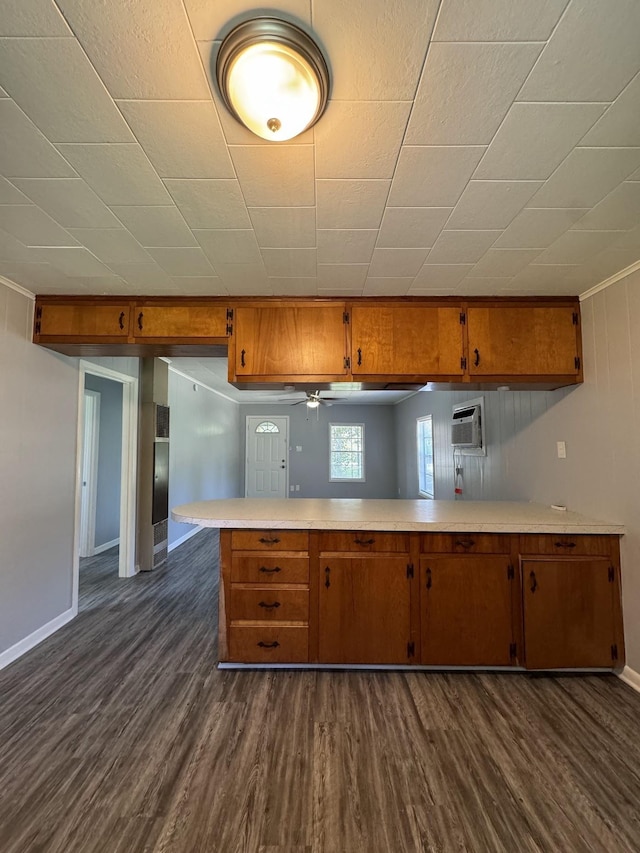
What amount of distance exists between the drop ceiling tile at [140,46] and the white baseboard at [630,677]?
11.0 feet

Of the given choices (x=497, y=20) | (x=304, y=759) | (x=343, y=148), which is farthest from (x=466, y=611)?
(x=497, y=20)

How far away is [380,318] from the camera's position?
2635 mm

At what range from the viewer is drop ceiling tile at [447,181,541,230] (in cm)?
154

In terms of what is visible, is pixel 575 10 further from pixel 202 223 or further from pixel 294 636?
pixel 294 636

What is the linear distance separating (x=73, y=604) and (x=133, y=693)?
52.5 inches

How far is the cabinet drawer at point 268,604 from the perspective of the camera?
7.68ft

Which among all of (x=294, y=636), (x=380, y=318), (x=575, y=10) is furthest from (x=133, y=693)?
(x=575, y=10)

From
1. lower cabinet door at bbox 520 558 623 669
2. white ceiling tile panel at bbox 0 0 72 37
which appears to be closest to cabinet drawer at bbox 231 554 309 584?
lower cabinet door at bbox 520 558 623 669

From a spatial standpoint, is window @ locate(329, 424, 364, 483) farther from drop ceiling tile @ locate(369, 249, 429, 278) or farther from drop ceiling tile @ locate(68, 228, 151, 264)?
drop ceiling tile @ locate(68, 228, 151, 264)

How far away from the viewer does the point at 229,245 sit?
6.51ft

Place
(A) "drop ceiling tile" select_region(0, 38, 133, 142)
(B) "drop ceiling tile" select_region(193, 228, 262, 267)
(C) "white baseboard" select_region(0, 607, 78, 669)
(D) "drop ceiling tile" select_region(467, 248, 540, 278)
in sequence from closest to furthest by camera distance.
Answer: (A) "drop ceiling tile" select_region(0, 38, 133, 142)
(B) "drop ceiling tile" select_region(193, 228, 262, 267)
(D) "drop ceiling tile" select_region(467, 248, 540, 278)
(C) "white baseboard" select_region(0, 607, 78, 669)

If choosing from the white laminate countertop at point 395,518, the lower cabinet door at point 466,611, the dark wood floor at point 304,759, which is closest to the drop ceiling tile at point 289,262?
the white laminate countertop at point 395,518

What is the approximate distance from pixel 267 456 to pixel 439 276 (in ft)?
22.2

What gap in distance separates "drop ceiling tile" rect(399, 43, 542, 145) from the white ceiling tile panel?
37.3 inches
